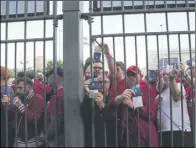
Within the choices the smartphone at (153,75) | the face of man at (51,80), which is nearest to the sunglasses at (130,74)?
the smartphone at (153,75)

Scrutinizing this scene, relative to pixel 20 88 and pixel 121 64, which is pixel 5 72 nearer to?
pixel 20 88

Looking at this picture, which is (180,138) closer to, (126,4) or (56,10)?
(126,4)

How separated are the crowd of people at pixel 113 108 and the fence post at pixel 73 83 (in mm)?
79

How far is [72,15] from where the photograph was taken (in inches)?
124

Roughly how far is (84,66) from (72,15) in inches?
18.9

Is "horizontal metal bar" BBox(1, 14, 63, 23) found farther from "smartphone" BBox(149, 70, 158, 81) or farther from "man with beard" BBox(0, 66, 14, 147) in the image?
"smartphone" BBox(149, 70, 158, 81)

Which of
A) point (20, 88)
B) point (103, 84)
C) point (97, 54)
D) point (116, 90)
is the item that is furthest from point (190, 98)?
point (20, 88)

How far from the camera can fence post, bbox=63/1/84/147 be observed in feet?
10.2

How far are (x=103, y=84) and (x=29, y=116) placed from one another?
760 millimetres

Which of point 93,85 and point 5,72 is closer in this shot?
point 93,85

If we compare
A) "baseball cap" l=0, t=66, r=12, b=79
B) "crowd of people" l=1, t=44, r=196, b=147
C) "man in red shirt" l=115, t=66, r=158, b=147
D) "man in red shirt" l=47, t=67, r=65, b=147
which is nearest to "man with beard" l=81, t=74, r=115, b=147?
"crowd of people" l=1, t=44, r=196, b=147

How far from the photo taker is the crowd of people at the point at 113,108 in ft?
10.3

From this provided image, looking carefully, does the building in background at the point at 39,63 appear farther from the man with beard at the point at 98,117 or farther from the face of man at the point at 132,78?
the face of man at the point at 132,78

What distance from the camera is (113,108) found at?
10.3ft
